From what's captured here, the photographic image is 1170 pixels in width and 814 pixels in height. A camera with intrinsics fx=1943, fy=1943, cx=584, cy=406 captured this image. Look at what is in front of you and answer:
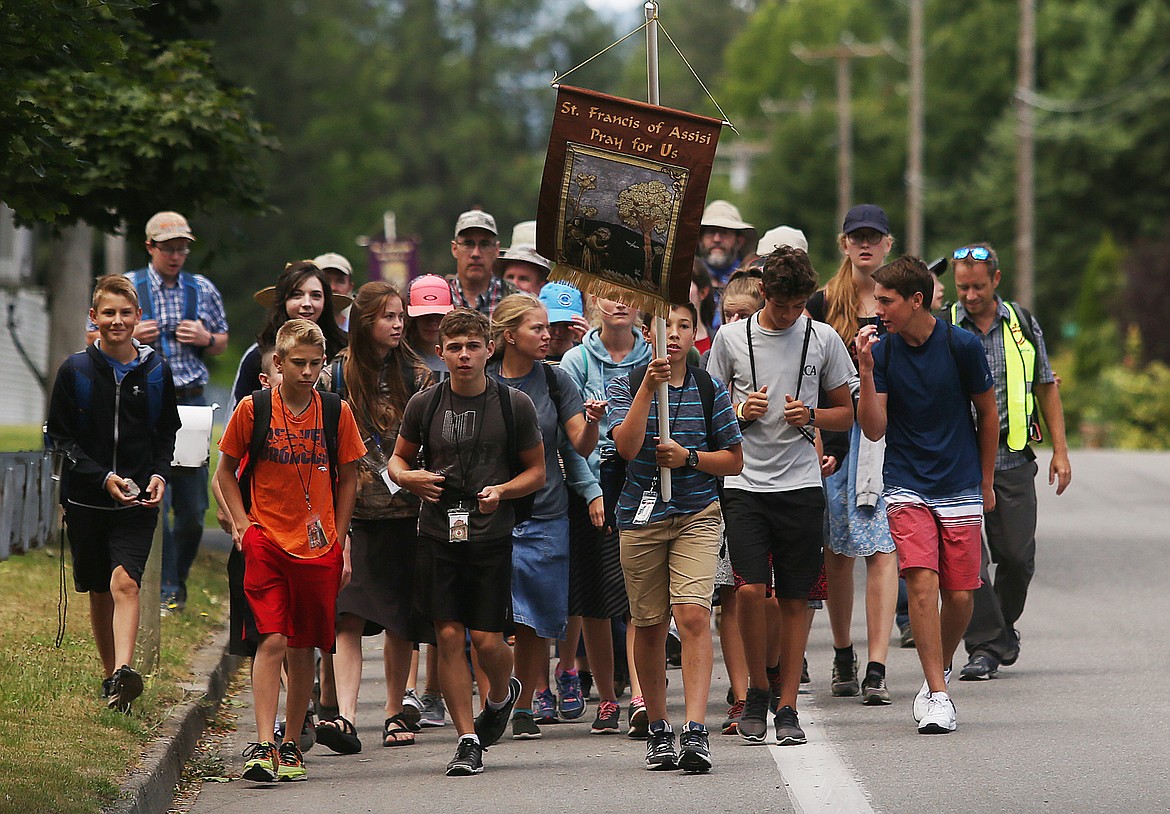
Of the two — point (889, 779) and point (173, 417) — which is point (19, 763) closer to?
point (173, 417)

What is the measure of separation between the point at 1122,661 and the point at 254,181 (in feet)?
23.6

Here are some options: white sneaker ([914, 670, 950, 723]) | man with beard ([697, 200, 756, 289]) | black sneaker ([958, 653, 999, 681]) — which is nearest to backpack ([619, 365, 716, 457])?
white sneaker ([914, 670, 950, 723])

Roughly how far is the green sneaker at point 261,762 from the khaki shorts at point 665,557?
161 cm

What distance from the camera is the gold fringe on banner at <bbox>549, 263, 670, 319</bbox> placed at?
8148mm

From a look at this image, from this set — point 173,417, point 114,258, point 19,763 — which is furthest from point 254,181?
point 114,258

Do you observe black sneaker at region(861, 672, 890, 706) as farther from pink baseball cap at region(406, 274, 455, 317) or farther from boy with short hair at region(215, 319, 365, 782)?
boy with short hair at region(215, 319, 365, 782)

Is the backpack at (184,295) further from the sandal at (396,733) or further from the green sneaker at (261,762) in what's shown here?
the green sneaker at (261,762)

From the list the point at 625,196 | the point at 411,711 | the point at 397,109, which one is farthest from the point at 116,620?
the point at 397,109

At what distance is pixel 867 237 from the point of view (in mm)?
10156

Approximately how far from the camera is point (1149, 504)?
2036 cm

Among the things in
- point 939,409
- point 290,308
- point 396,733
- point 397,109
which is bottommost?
point 396,733

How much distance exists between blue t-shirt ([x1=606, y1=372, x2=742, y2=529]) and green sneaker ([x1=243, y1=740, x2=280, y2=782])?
175cm

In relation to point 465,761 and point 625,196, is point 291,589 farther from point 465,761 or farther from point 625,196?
point 625,196

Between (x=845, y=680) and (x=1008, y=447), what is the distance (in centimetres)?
156
